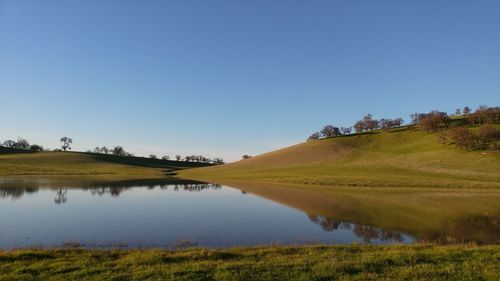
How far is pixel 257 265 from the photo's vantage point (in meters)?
13.1

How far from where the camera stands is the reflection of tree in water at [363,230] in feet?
74.7

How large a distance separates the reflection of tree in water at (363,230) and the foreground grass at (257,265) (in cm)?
599

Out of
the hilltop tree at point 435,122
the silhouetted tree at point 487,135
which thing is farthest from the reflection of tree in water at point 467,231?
the hilltop tree at point 435,122

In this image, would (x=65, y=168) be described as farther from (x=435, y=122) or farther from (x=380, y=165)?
(x=435, y=122)

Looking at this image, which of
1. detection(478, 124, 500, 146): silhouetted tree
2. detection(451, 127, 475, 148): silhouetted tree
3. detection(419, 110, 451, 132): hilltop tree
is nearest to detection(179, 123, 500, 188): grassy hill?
detection(451, 127, 475, 148): silhouetted tree

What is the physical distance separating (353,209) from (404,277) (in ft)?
82.6

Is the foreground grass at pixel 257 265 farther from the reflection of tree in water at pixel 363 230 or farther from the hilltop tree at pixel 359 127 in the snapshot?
the hilltop tree at pixel 359 127

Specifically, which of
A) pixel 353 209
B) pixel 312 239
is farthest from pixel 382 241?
pixel 353 209

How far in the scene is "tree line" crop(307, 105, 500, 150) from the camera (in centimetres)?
10457

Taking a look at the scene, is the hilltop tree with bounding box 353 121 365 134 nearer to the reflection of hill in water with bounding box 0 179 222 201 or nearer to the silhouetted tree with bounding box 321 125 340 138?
the silhouetted tree with bounding box 321 125 340 138

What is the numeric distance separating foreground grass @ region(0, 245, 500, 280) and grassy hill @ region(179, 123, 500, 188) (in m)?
51.3

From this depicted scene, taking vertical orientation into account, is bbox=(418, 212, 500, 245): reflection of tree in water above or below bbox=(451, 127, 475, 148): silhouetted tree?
below

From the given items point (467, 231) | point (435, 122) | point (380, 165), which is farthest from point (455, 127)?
point (467, 231)

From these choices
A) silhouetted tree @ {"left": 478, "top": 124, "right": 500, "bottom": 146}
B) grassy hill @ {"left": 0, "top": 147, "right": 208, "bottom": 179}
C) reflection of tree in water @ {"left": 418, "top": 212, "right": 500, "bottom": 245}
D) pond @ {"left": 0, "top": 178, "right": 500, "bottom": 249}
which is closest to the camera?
pond @ {"left": 0, "top": 178, "right": 500, "bottom": 249}
